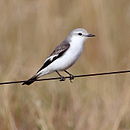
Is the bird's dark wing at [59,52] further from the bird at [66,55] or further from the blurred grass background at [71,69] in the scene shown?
the blurred grass background at [71,69]

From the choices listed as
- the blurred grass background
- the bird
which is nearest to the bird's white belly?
the bird

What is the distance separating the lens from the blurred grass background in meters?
7.62

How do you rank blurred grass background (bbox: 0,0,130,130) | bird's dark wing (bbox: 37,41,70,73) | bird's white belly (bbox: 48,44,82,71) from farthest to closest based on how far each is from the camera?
blurred grass background (bbox: 0,0,130,130), bird's dark wing (bbox: 37,41,70,73), bird's white belly (bbox: 48,44,82,71)

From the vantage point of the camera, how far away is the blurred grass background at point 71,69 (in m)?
7.62

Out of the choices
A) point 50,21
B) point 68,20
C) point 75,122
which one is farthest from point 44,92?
point 68,20

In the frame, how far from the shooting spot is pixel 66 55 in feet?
21.6

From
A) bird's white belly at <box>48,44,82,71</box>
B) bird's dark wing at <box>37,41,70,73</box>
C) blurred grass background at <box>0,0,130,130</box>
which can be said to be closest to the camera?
bird's white belly at <box>48,44,82,71</box>

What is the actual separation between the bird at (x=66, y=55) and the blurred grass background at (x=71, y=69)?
1.92 feet

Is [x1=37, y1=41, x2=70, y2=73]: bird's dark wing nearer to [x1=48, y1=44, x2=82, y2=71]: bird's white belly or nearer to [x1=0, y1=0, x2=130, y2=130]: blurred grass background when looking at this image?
[x1=48, y1=44, x2=82, y2=71]: bird's white belly

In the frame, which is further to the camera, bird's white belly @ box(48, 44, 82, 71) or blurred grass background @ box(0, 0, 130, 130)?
blurred grass background @ box(0, 0, 130, 130)

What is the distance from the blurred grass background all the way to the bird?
59 cm

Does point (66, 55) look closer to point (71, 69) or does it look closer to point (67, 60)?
point (67, 60)

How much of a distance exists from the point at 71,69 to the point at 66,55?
280cm

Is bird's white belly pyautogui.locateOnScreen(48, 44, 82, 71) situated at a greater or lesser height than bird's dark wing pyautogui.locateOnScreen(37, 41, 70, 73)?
lesser
